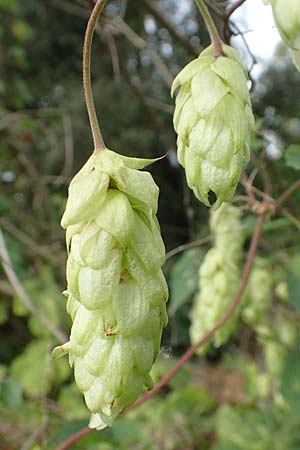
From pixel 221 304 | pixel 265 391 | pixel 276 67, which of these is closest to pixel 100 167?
pixel 221 304

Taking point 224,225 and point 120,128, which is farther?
point 120,128

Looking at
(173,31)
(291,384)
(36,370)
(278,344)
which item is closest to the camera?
(173,31)

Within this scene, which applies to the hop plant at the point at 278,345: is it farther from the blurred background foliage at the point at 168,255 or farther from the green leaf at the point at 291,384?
the green leaf at the point at 291,384

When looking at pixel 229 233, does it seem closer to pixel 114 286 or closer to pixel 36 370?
pixel 114 286

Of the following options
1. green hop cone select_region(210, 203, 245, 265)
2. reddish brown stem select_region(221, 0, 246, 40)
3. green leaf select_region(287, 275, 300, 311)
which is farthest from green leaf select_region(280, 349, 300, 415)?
reddish brown stem select_region(221, 0, 246, 40)

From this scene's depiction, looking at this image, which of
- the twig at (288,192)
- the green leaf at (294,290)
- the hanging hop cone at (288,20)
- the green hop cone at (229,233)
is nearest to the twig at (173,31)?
the green hop cone at (229,233)

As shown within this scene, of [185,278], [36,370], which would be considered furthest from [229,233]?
[36,370]

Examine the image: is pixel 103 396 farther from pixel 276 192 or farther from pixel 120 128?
pixel 120 128
